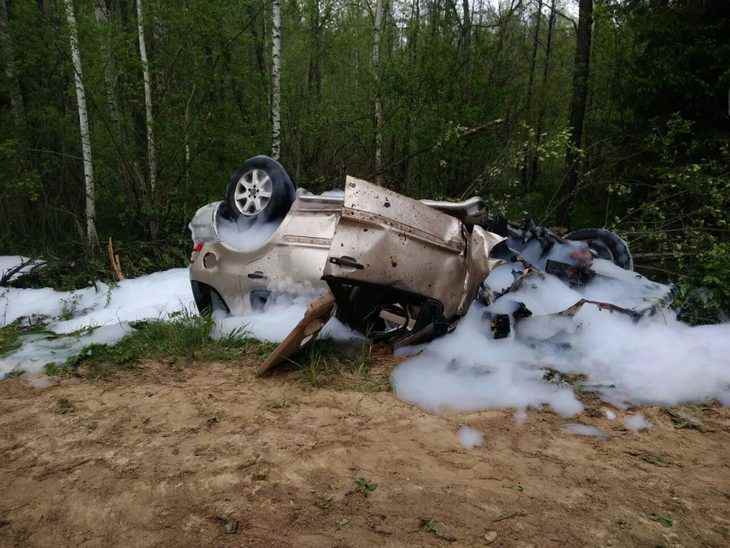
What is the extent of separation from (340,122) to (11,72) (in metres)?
5.98

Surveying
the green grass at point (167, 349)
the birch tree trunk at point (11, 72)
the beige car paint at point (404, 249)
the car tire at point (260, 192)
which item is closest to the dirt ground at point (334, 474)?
the green grass at point (167, 349)

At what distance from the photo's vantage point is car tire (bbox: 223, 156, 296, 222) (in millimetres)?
4176

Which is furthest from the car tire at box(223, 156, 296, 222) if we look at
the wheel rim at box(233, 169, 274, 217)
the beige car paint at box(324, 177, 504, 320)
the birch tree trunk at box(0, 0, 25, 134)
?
the birch tree trunk at box(0, 0, 25, 134)

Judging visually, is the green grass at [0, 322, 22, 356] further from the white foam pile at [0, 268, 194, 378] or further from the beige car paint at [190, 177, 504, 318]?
the beige car paint at [190, 177, 504, 318]

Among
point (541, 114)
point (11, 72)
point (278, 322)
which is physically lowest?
point (278, 322)

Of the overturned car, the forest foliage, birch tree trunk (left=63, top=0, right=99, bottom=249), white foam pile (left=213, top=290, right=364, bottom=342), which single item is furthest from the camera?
birch tree trunk (left=63, top=0, right=99, bottom=249)

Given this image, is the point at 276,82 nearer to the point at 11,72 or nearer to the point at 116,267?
the point at 116,267

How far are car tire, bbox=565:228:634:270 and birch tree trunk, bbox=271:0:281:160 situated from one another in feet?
18.2

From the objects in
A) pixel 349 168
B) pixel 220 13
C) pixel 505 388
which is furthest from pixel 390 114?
pixel 505 388

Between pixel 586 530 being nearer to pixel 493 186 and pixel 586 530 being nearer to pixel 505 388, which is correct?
pixel 505 388

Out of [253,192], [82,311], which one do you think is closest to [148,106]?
[82,311]

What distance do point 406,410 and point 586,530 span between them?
123cm

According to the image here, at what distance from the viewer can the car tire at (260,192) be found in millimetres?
4176

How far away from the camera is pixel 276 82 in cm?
873
